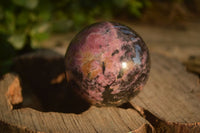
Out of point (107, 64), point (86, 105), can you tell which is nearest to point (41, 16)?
point (86, 105)

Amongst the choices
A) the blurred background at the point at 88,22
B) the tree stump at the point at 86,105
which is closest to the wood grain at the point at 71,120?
the tree stump at the point at 86,105

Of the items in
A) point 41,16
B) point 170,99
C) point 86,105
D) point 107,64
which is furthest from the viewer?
point 41,16

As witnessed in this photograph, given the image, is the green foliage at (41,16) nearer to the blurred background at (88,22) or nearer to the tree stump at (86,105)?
the blurred background at (88,22)

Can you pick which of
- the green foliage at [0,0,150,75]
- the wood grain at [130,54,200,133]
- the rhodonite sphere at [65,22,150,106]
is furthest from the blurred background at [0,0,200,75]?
the rhodonite sphere at [65,22,150,106]

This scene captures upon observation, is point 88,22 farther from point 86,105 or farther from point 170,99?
point 170,99

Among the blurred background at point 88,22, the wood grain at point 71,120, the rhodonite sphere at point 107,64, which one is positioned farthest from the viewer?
the blurred background at point 88,22

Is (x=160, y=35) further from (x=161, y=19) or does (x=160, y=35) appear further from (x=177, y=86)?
(x=177, y=86)

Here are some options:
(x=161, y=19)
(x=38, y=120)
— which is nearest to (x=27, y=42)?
(x=38, y=120)
